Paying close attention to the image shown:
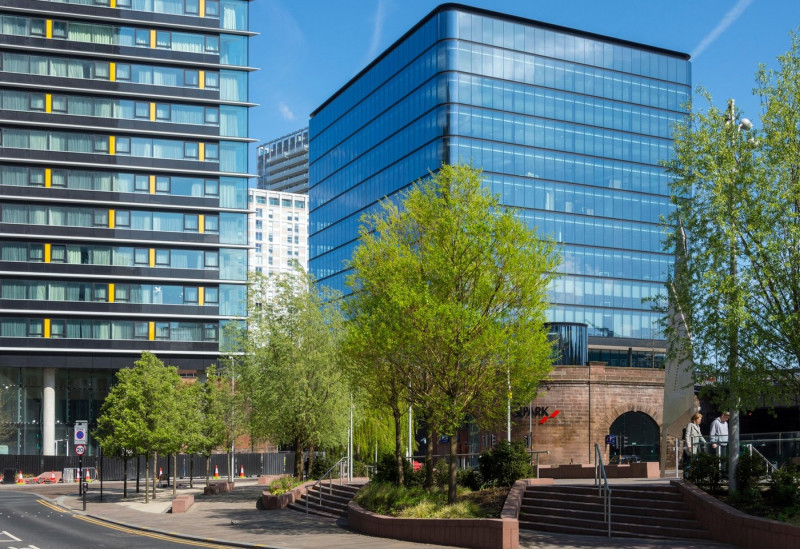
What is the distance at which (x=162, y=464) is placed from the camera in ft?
237

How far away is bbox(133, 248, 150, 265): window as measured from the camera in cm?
8006

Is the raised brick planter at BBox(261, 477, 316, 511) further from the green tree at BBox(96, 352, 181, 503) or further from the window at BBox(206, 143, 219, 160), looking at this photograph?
the window at BBox(206, 143, 219, 160)

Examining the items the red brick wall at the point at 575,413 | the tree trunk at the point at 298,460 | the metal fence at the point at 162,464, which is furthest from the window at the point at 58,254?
the red brick wall at the point at 575,413

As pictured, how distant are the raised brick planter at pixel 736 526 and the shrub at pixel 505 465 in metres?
6.39

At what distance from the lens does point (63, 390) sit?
263 feet

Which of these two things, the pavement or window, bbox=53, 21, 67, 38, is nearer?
the pavement

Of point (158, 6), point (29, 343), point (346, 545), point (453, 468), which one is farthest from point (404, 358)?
point (158, 6)

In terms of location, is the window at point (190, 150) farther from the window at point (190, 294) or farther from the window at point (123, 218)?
the window at point (190, 294)

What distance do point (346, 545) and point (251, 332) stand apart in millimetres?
22845

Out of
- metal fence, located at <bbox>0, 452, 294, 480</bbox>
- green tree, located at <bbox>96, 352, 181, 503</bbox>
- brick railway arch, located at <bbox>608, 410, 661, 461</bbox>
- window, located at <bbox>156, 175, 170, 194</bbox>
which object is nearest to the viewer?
green tree, located at <bbox>96, 352, 181, 503</bbox>

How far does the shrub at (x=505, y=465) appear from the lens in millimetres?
30078

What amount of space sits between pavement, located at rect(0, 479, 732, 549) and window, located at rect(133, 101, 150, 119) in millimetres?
38079

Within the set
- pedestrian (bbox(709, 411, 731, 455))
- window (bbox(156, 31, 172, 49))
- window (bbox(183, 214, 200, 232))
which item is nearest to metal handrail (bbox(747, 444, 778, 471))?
pedestrian (bbox(709, 411, 731, 455))

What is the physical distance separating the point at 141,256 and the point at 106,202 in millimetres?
5208
